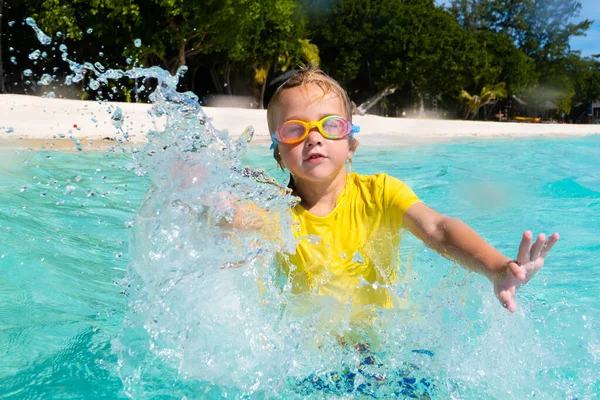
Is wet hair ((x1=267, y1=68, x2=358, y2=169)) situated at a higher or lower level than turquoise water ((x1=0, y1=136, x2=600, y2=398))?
higher

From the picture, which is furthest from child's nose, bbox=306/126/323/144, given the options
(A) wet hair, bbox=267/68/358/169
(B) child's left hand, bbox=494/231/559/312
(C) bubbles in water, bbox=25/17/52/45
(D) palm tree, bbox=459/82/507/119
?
(D) palm tree, bbox=459/82/507/119

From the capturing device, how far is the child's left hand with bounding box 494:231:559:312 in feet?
6.25

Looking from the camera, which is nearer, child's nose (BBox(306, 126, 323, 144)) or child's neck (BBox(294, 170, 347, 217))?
child's nose (BBox(306, 126, 323, 144))

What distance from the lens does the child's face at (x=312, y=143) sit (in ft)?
8.87

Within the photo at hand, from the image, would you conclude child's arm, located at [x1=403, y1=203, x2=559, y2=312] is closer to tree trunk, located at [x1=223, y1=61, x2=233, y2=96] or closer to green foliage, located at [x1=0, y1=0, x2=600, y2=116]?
green foliage, located at [x1=0, y1=0, x2=600, y2=116]

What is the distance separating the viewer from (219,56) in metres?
26.8

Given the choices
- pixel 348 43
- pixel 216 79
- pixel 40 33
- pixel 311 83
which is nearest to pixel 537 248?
pixel 311 83

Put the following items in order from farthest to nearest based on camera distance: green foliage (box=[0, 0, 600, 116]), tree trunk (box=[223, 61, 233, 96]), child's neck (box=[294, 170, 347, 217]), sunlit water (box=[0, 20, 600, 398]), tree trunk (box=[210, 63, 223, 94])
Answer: tree trunk (box=[210, 63, 223, 94])
tree trunk (box=[223, 61, 233, 96])
green foliage (box=[0, 0, 600, 116])
child's neck (box=[294, 170, 347, 217])
sunlit water (box=[0, 20, 600, 398])

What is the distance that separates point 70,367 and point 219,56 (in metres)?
25.4

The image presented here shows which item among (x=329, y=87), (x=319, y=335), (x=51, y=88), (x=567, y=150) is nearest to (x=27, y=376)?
(x=319, y=335)

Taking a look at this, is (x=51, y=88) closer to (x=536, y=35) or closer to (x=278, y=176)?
(x=278, y=176)

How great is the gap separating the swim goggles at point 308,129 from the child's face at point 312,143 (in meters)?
0.02

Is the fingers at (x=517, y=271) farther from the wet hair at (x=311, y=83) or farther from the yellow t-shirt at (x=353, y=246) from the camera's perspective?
the wet hair at (x=311, y=83)

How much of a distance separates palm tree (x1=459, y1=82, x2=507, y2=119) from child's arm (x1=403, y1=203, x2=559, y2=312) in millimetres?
37879
